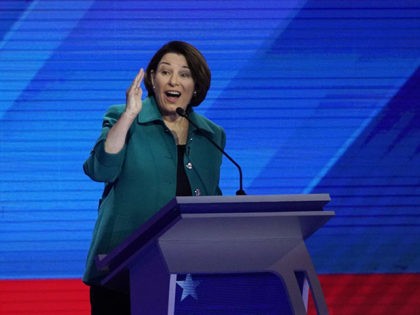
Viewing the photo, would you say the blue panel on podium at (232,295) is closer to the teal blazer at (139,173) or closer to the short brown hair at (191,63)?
the teal blazer at (139,173)

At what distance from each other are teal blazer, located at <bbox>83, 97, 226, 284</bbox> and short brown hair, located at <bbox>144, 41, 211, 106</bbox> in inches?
4.5

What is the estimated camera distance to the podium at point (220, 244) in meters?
2.14

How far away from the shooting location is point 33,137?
4.67 meters

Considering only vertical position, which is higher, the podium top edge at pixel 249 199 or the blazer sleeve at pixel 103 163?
the blazer sleeve at pixel 103 163

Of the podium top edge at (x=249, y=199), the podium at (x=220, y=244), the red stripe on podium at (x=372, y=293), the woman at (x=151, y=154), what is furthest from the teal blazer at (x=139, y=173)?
the red stripe on podium at (x=372, y=293)

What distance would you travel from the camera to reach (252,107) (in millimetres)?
4793

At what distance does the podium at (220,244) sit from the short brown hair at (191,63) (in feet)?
2.43

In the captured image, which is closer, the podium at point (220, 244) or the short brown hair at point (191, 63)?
the podium at point (220, 244)

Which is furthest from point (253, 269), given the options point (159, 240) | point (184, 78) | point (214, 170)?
point (184, 78)

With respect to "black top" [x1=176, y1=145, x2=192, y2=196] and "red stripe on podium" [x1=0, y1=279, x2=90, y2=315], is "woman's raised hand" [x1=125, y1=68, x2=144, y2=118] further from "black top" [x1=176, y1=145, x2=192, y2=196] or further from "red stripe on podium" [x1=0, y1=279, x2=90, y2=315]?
"red stripe on podium" [x1=0, y1=279, x2=90, y2=315]

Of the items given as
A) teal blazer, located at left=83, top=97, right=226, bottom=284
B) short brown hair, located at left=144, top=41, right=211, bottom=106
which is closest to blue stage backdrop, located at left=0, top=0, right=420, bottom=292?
short brown hair, located at left=144, top=41, right=211, bottom=106

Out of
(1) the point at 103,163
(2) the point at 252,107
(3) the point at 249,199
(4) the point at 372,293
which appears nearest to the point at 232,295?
(3) the point at 249,199

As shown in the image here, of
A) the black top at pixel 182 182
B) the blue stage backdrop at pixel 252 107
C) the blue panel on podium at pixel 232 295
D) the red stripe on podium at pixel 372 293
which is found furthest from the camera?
the red stripe on podium at pixel 372 293

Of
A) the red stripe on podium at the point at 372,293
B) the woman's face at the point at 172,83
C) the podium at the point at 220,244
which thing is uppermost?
the red stripe on podium at the point at 372,293
